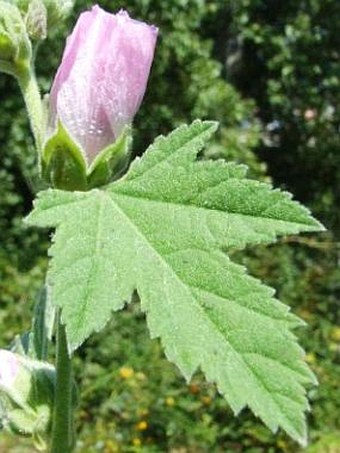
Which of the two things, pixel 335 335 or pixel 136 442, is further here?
pixel 335 335

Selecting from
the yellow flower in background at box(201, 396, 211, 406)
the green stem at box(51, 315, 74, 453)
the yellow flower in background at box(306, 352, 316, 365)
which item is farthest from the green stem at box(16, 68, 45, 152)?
the yellow flower in background at box(306, 352, 316, 365)

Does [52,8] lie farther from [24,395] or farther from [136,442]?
[136,442]

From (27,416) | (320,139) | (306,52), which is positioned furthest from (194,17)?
(27,416)

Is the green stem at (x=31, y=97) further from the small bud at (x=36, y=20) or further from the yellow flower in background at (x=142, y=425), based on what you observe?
the yellow flower in background at (x=142, y=425)

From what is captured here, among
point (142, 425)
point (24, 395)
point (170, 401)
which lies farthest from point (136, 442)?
point (24, 395)

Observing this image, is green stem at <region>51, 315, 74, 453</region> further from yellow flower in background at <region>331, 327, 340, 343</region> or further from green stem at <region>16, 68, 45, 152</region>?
yellow flower in background at <region>331, 327, 340, 343</region>

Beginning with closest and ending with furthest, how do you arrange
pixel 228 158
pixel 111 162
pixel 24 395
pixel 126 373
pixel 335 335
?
1. pixel 111 162
2. pixel 24 395
3. pixel 126 373
4. pixel 335 335
5. pixel 228 158

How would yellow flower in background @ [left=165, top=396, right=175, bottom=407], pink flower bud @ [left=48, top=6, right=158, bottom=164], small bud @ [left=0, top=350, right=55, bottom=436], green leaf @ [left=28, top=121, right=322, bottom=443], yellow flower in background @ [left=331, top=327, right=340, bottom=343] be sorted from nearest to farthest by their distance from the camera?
green leaf @ [left=28, top=121, right=322, bottom=443]
pink flower bud @ [left=48, top=6, right=158, bottom=164]
small bud @ [left=0, top=350, right=55, bottom=436]
yellow flower in background @ [left=165, top=396, right=175, bottom=407]
yellow flower in background @ [left=331, top=327, right=340, bottom=343]
